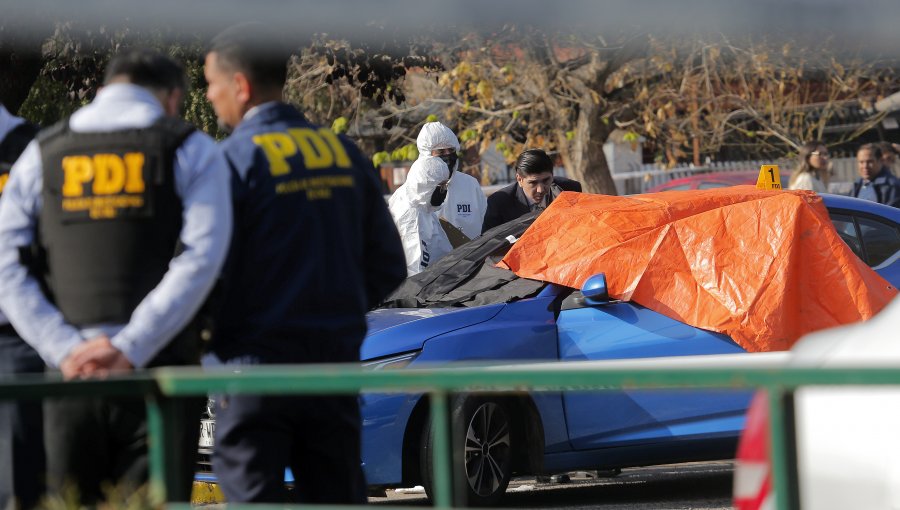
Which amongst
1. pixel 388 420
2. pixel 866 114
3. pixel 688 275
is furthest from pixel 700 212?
pixel 866 114

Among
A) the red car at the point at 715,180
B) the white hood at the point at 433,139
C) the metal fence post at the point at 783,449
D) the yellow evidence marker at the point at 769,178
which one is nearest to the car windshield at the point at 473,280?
the white hood at the point at 433,139

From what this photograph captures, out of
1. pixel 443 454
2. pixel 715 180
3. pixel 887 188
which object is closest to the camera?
pixel 443 454

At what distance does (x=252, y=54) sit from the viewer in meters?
4.31

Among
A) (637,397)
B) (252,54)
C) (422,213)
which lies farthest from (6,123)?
(422,213)

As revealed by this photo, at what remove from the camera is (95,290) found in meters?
4.00

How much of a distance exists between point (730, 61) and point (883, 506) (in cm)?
1860

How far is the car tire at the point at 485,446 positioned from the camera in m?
7.59

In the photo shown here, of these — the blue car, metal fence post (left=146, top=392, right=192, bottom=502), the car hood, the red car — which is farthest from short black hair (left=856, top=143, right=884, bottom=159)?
metal fence post (left=146, top=392, right=192, bottom=502)

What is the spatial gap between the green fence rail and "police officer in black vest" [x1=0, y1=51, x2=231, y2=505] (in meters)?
0.47

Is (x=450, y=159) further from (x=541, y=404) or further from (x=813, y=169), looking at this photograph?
(x=813, y=169)

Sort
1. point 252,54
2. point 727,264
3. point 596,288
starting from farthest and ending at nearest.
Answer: point 727,264 → point 596,288 → point 252,54

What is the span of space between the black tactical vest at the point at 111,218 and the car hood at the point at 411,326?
3454 mm

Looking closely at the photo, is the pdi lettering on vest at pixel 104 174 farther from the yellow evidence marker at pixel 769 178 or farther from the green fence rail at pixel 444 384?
the yellow evidence marker at pixel 769 178

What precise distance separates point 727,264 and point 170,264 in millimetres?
4672
